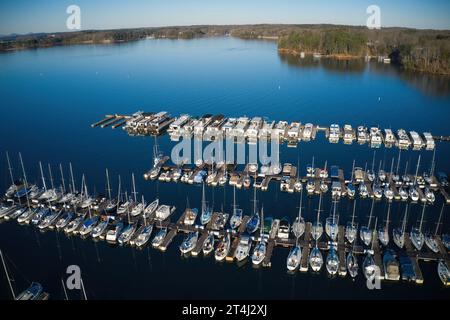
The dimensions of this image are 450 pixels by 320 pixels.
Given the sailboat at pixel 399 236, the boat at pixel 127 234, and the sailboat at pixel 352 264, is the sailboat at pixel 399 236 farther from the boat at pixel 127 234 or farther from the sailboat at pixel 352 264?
the boat at pixel 127 234

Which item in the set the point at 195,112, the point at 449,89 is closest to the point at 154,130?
the point at 195,112

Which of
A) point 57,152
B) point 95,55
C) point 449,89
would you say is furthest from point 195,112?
point 95,55

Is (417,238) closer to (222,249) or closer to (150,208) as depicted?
Answer: (222,249)

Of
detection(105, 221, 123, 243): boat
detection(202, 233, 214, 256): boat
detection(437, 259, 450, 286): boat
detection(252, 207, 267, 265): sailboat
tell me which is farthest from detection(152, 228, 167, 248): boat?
detection(437, 259, 450, 286): boat

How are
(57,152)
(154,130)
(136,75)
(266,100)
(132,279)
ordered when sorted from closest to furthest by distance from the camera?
(132,279) → (57,152) → (154,130) → (266,100) → (136,75)
